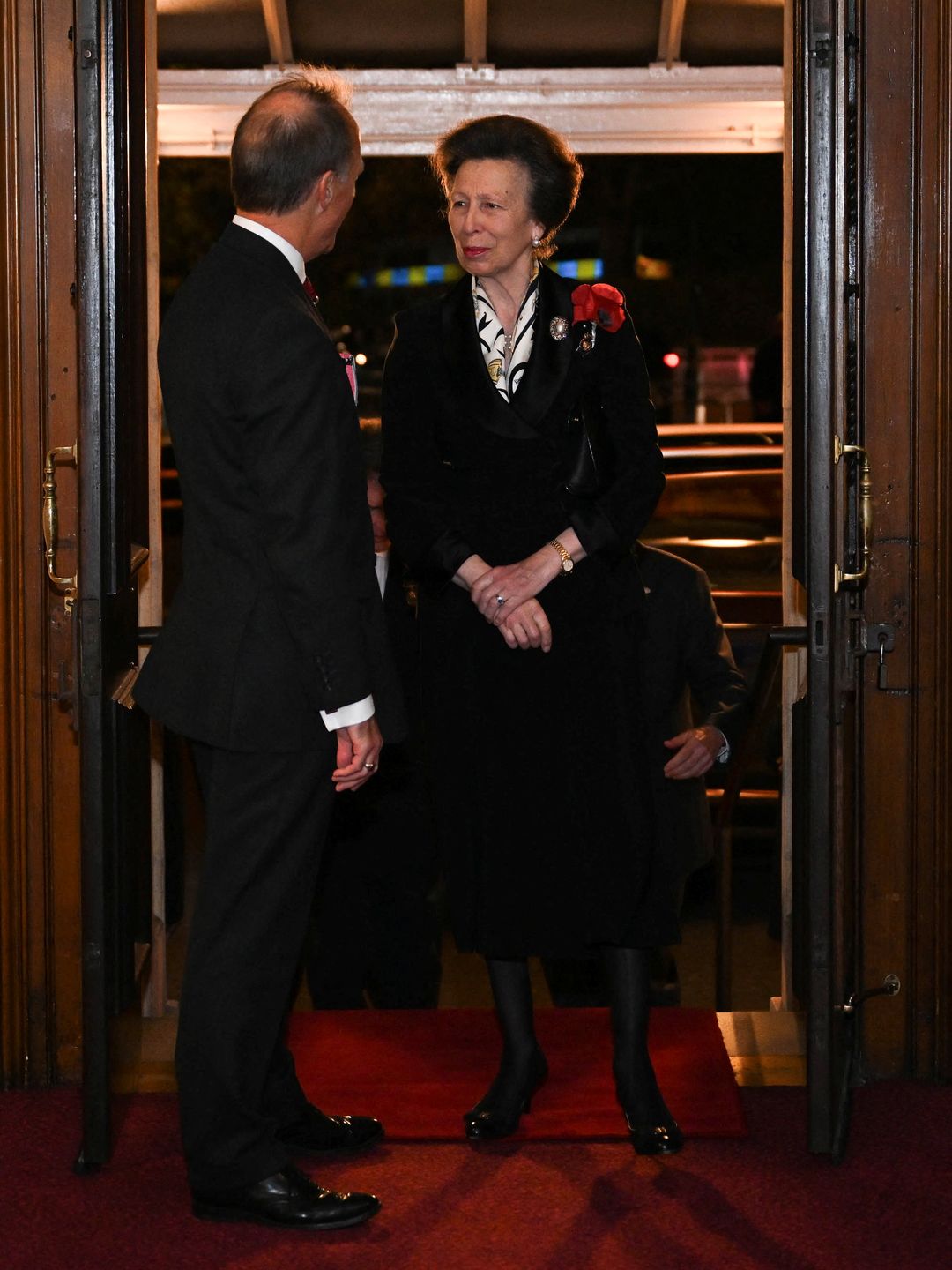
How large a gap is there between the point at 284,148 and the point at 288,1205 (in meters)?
1.76

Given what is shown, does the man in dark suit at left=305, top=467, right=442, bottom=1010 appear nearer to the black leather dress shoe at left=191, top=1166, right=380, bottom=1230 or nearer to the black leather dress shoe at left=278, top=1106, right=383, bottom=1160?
the black leather dress shoe at left=278, top=1106, right=383, bottom=1160

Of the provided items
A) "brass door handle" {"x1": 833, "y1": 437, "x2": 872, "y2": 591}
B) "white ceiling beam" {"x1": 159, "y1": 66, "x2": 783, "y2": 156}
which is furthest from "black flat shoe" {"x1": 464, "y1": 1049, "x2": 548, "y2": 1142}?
"white ceiling beam" {"x1": 159, "y1": 66, "x2": 783, "y2": 156}

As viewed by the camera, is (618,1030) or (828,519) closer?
(828,519)

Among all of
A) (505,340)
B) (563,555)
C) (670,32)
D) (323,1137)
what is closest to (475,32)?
(670,32)

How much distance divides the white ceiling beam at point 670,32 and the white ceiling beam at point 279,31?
1.00 metres

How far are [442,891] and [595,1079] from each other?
219 centimetres

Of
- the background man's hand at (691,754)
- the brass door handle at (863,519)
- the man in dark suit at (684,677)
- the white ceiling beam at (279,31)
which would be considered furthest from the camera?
the white ceiling beam at (279,31)

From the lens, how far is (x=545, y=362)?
349cm

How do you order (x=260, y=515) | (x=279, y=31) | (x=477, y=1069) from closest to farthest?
(x=260, y=515) < (x=477, y=1069) < (x=279, y=31)

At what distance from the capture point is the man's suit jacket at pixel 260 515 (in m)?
2.89

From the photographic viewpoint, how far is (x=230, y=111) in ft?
16.1

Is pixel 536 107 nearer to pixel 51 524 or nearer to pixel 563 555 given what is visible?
pixel 563 555

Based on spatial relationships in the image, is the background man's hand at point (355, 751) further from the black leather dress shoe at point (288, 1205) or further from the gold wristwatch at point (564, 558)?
the black leather dress shoe at point (288, 1205)

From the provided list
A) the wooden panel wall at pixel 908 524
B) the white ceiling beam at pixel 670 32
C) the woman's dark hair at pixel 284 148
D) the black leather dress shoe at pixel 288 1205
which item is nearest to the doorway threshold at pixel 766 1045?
the wooden panel wall at pixel 908 524
